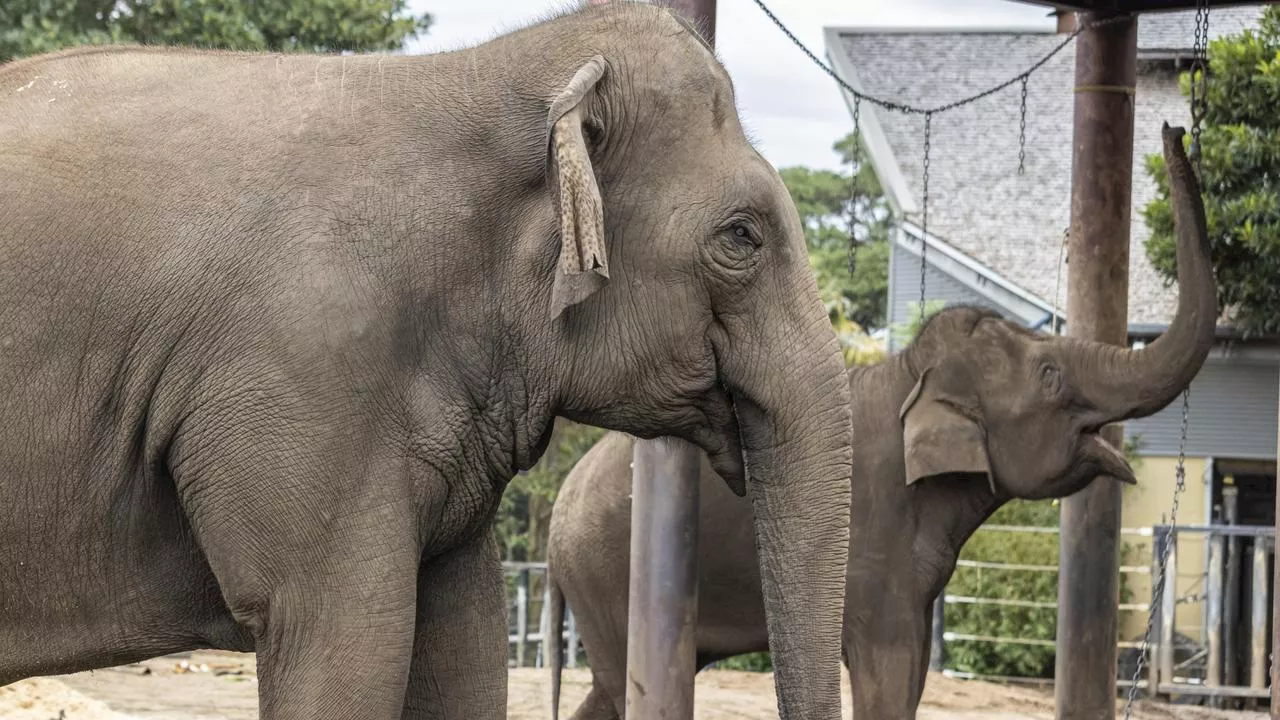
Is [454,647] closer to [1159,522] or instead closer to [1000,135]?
[1159,522]

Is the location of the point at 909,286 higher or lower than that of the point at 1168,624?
higher

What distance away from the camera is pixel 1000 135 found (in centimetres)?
2080

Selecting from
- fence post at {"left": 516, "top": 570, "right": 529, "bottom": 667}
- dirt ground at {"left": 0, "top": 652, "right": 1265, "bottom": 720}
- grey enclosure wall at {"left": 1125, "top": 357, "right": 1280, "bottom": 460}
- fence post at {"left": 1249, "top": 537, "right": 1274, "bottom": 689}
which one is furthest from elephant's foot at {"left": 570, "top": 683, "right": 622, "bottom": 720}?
grey enclosure wall at {"left": 1125, "top": 357, "right": 1280, "bottom": 460}

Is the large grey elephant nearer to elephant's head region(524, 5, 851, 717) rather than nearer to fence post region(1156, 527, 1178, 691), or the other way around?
elephant's head region(524, 5, 851, 717)

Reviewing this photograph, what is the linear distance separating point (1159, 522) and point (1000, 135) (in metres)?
5.52

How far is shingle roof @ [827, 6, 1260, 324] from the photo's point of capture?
60.9 feet

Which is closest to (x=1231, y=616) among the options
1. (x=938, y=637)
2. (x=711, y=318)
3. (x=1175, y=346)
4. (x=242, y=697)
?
(x=938, y=637)

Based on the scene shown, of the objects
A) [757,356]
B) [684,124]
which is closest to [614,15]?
[684,124]

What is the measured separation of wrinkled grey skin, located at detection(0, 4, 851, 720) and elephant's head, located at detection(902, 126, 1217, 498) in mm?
3132

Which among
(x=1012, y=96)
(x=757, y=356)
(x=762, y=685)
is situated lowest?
(x=762, y=685)

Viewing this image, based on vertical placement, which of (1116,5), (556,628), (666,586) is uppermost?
(1116,5)

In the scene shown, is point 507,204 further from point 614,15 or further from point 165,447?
point 165,447

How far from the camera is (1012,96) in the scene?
71.2ft

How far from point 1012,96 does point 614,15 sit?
743 inches
